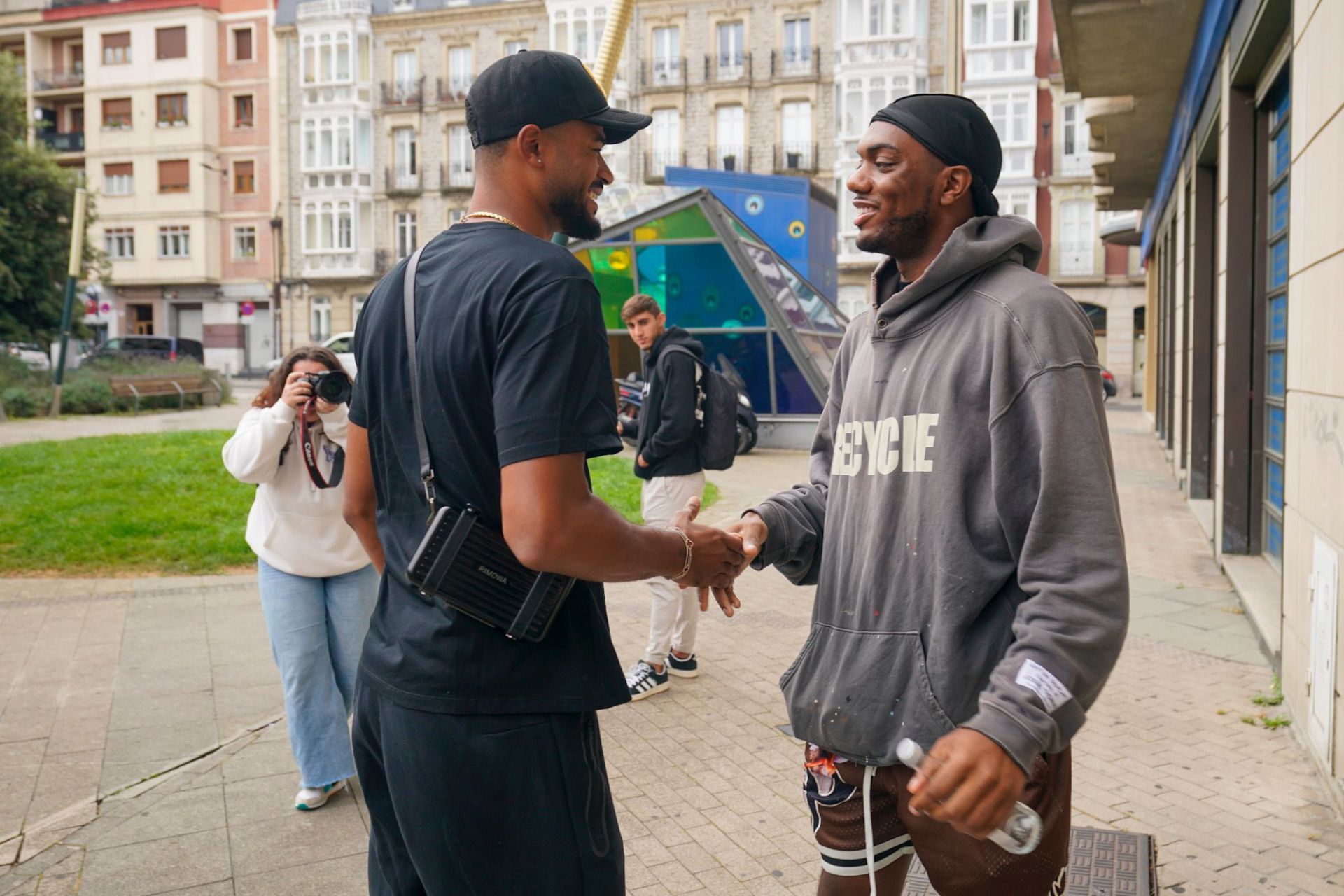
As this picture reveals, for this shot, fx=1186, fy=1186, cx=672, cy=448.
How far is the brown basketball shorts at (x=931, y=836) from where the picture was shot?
2.13 metres

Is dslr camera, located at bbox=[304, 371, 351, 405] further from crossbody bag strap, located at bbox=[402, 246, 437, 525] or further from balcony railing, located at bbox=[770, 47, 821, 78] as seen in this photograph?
balcony railing, located at bbox=[770, 47, 821, 78]

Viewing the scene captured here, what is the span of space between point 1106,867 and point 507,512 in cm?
272

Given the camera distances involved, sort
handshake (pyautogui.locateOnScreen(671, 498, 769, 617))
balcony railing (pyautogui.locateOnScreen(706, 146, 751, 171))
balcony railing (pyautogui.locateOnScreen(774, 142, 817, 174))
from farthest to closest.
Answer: balcony railing (pyautogui.locateOnScreen(706, 146, 751, 171)), balcony railing (pyautogui.locateOnScreen(774, 142, 817, 174)), handshake (pyautogui.locateOnScreen(671, 498, 769, 617))

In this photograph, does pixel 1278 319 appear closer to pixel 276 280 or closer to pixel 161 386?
pixel 161 386

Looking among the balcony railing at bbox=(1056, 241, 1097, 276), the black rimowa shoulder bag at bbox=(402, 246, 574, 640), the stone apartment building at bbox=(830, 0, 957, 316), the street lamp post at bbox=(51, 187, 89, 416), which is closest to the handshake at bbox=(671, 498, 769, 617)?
the black rimowa shoulder bag at bbox=(402, 246, 574, 640)

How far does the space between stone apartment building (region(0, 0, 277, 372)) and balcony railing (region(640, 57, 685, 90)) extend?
17.9 meters

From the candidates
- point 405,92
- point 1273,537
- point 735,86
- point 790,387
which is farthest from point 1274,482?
point 405,92

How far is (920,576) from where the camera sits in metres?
2.20

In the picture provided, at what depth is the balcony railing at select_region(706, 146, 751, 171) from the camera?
4794cm

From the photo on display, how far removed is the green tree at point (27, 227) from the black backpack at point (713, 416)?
77.4 ft

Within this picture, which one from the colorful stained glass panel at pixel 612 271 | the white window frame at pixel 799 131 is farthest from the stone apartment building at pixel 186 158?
the colorful stained glass panel at pixel 612 271

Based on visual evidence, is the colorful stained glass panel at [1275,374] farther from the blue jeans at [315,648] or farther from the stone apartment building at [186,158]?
the stone apartment building at [186,158]

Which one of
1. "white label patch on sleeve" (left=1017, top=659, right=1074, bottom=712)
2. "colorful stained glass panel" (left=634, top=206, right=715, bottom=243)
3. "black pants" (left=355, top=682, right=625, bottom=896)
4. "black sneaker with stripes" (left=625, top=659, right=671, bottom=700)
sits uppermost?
"colorful stained glass panel" (left=634, top=206, right=715, bottom=243)

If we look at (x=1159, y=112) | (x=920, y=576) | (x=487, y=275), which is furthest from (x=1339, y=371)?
(x=1159, y=112)
